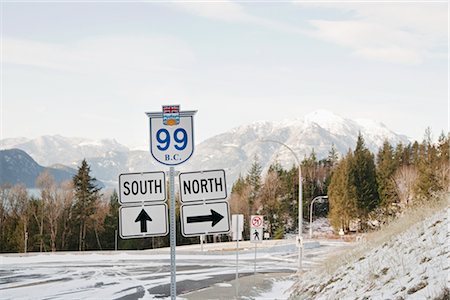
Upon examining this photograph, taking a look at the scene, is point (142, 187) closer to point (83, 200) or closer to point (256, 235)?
point (256, 235)

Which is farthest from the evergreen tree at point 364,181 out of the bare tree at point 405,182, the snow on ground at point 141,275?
the snow on ground at point 141,275

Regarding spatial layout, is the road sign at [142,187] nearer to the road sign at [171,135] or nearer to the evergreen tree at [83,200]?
the road sign at [171,135]

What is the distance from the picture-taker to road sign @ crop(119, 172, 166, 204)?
21.0 ft

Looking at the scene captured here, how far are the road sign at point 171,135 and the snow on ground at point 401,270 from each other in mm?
3572

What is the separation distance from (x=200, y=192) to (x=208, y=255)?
1610 inches

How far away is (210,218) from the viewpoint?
21.1 ft

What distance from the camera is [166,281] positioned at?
2781 centimetres

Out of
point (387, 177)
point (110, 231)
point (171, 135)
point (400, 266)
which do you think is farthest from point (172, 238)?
point (387, 177)

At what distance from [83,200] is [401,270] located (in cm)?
6784

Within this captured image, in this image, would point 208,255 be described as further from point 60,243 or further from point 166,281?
point 60,243

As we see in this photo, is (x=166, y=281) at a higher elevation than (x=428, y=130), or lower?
lower

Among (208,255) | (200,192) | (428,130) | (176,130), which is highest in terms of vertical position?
(428,130)

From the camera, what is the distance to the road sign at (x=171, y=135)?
21.2ft

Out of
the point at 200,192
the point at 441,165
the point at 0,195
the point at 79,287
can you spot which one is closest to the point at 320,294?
the point at 200,192
